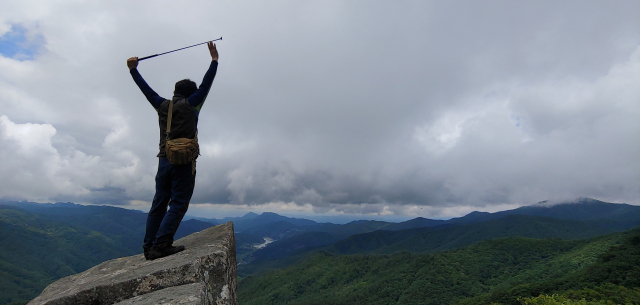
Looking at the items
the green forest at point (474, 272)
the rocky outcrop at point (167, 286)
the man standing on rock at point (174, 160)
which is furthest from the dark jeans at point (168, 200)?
the green forest at point (474, 272)

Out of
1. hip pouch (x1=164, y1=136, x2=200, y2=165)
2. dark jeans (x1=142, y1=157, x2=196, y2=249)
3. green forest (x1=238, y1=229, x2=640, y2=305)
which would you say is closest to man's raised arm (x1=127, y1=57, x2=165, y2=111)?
hip pouch (x1=164, y1=136, x2=200, y2=165)

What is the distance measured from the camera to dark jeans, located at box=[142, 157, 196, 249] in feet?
17.5

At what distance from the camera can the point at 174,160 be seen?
17.3 ft

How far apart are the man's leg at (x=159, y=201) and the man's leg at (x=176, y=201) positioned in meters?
0.16

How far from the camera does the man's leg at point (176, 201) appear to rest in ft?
17.3

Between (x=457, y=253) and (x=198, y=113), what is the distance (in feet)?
746

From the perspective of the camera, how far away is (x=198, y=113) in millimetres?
5734

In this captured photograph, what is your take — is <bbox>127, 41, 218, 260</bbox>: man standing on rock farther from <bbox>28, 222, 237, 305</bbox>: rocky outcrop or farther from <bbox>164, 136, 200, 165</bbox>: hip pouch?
<bbox>28, 222, 237, 305</bbox>: rocky outcrop

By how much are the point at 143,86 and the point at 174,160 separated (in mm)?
1900

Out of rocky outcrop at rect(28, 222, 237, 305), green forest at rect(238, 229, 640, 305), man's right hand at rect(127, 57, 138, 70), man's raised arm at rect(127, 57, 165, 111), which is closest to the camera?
rocky outcrop at rect(28, 222, 237, 305)

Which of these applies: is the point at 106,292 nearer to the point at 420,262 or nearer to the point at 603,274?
the point at 603,274

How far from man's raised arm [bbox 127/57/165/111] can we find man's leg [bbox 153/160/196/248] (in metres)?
1.40

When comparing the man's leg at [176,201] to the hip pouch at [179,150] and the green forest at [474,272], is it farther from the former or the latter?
the green forest at [474,272]

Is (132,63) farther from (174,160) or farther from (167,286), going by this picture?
(167,286)
